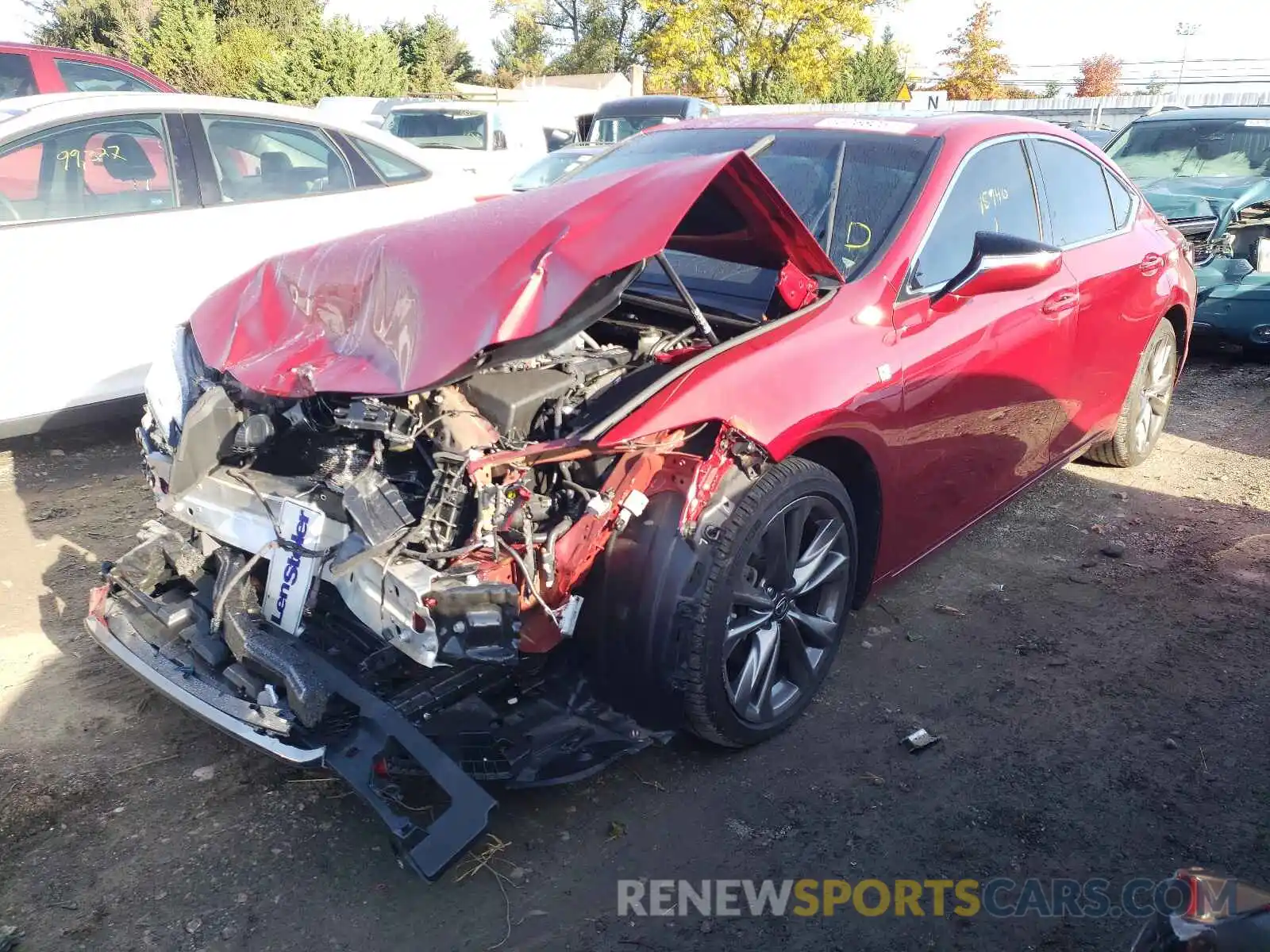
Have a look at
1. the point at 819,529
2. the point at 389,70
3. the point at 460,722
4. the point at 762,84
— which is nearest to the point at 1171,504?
the point at 819,529

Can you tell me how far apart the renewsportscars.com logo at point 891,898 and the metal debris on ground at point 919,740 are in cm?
54

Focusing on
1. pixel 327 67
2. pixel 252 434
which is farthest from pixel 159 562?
pixel 327 67

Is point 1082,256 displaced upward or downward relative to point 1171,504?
upward

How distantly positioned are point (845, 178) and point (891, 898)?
2330mm

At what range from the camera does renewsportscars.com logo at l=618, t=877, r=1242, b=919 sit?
2.39 m

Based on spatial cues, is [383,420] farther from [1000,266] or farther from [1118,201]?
[1118,201]

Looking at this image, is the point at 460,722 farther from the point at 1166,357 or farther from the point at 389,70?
the point at 389,70

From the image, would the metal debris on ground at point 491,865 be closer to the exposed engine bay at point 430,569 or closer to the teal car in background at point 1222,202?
the exposed engine bay at point 430,569

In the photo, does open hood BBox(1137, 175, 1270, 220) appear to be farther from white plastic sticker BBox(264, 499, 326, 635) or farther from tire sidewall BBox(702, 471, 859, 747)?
white plastic sticker BBox(264, 499, 326, 635)

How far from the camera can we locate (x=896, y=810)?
107 inches

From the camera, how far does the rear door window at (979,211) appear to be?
3266 mm

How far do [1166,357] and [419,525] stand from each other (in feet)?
14.3

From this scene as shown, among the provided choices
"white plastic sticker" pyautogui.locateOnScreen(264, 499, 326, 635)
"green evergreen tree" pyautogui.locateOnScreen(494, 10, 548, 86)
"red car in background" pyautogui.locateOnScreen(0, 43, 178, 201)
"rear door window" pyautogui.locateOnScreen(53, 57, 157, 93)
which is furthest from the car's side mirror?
"green evergreen tree" pyautogui.locateOnScreen(494, 10, 548, 86)

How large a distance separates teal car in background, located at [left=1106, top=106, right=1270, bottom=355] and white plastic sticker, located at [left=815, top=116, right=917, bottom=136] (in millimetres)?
4350
